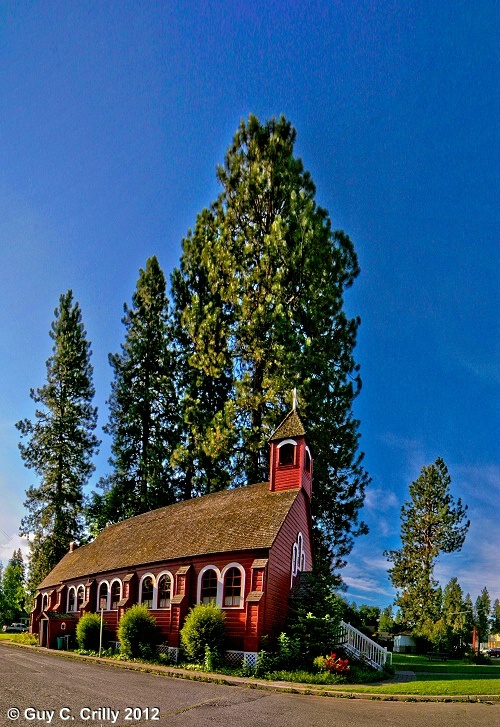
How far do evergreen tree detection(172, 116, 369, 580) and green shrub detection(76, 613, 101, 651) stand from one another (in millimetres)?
11409

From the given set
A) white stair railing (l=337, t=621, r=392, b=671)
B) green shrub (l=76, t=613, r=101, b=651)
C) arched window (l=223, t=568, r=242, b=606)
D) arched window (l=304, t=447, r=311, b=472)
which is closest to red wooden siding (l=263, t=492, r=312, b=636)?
arched window (l=223, t=568, r=242, b=606)

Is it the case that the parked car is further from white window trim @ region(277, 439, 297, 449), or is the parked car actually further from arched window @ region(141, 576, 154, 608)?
white window trim @ region(277, 439, 297, 449)

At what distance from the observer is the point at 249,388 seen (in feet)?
120

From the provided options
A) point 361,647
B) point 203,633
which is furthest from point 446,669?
point 203,633

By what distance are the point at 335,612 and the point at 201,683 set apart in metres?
6.84

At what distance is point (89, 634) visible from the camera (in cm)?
2978

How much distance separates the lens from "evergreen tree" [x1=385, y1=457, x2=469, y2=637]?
61.8m

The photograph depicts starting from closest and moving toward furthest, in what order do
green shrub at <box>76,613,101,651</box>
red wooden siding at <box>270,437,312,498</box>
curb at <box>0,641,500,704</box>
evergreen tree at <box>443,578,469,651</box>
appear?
1. curb at <box>0,641,500,704</box>
2. red wooden siding at <box>270,437,312,498</box>
3. green shrub at <box>76,613,101,651</box>
4. evergreen tree at <box>443,578,469,651</box>

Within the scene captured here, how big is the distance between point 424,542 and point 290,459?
4228 cm

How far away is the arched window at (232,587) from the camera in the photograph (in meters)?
24.2

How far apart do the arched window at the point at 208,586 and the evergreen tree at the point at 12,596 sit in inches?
2424

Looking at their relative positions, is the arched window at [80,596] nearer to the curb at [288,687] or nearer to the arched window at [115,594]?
the arched window at [115,594]

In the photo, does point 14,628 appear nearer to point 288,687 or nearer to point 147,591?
point 147,591

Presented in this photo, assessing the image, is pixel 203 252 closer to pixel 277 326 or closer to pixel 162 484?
pixel 277 326
